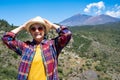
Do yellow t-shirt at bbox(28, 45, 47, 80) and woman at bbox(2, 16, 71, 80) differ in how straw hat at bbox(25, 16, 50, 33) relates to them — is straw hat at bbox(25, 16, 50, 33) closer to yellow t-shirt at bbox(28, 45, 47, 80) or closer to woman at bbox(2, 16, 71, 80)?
woman at bbox(2, 16, 71, 80)

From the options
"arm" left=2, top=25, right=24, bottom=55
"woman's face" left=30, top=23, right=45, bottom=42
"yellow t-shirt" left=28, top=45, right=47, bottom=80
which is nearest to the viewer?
"yellow t-shirt" left=28, top=45, right=47, bottom=80

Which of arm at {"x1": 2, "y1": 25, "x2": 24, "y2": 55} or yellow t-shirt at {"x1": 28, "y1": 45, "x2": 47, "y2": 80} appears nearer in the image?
Answer: yellow t-shirt at {"x1": 28, "y1": 45, "x2": 47, "y2": 80}

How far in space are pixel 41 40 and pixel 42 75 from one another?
578mm

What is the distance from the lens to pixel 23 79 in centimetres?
490

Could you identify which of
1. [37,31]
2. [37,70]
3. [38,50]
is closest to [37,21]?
[37,31]

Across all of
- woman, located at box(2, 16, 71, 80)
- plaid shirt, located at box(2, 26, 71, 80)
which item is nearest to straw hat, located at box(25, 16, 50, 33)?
woman, located at box(2, 16, 71, 80)

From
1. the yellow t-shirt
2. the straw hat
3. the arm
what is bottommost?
the yellow t-shirt

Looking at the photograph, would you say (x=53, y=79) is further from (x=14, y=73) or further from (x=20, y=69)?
(x=14, y=73)

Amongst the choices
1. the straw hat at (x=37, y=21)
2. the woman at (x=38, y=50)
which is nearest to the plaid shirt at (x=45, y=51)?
the woman at (x=38, y=50)

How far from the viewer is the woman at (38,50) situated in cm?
489

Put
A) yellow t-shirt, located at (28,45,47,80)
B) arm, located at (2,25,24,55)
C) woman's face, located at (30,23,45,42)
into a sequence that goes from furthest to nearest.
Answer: arm, located at (2,25,24,55) → woman's face, located at (30,23,45,42) → yellow t-shirt, located at (28,45,47,80)

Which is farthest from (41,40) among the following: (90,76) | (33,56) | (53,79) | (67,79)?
(90,76)

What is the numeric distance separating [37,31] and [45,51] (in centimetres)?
33

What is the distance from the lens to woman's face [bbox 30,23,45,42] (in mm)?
5094
